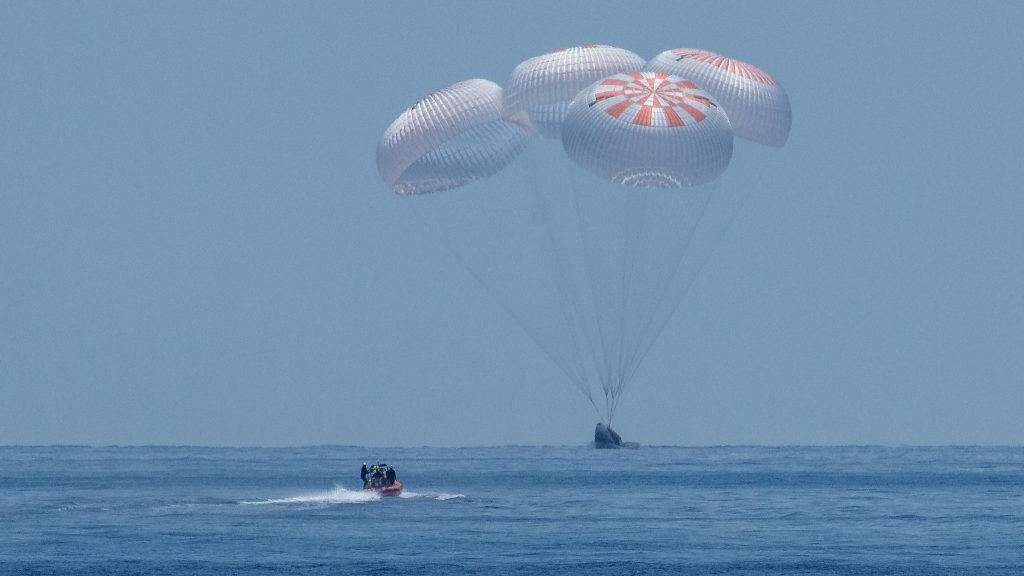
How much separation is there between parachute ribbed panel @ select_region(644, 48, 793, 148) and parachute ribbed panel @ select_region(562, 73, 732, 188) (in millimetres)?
2036

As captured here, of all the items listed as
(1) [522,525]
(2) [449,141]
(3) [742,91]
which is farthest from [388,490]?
(3) [742,91]

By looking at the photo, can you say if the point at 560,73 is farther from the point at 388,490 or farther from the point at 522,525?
the point at 388,490

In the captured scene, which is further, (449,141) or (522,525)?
(449,141)

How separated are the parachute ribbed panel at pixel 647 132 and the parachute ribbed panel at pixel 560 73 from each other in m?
1.56

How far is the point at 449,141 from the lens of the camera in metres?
48.5

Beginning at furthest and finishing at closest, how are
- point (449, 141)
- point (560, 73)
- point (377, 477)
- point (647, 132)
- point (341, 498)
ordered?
point (341, 498)
point (377, 477)
point (449, 141)
point (560, 73)
point (647, 132)

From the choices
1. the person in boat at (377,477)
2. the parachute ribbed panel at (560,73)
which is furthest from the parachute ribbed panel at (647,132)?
the person in boat at (377,477)

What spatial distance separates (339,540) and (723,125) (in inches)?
545

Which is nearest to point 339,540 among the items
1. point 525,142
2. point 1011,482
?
point 525,142

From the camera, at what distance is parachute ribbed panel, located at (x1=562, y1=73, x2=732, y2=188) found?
4209 cm

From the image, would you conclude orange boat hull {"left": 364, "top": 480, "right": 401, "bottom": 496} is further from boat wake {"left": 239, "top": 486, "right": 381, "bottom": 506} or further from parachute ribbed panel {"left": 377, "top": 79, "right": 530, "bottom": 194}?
parachute ribbed panel {"left": 377, "top": 79, "right": 530, "bottom": 194}

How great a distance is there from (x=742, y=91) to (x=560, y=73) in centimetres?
475

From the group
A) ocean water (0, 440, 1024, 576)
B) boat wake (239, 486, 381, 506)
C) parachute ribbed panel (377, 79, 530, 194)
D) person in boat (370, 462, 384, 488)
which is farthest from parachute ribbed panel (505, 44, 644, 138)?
boat wake (239, 486, 381, 506)

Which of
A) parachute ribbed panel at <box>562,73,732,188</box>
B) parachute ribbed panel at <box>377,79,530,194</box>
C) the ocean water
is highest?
parachute ribbed panel at <box>377,79,530,194</box>
